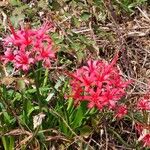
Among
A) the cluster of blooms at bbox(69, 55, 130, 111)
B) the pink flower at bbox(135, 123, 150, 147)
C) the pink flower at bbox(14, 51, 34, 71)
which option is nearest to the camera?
the pink flower at bbox(14, 51, 34, 71)

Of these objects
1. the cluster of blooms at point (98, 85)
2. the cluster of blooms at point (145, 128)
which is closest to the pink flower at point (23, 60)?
the cluster of blooms at point (98, 85)

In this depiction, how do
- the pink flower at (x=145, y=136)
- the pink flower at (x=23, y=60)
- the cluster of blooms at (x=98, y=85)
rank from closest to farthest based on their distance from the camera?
the pink flower at (x=23, y=60)
the cluster of blooms at (x=98, y=85)
the pink flower at (x=145, y=136)

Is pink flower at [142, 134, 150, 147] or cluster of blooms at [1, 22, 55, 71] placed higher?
cluster of blooms at [1, 22, 55, 71]

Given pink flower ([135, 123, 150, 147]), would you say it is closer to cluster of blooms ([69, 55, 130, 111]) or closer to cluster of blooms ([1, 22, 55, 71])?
cluster of blooms ([69, 55, 130, 111])

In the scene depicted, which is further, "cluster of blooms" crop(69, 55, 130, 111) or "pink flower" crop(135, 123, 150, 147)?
"pink flower" crop(135, 123, 150, 147)

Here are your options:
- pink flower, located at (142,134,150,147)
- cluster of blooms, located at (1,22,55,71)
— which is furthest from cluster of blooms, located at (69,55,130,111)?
pink flower, located at (142,134,150,147)

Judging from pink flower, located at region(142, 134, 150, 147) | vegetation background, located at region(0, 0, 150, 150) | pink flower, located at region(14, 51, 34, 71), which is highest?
pink flower, located at region(14, 51, 34, 71)

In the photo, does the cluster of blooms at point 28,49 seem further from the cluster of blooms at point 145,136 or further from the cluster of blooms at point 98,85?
the cluster of blooms at point 145,136

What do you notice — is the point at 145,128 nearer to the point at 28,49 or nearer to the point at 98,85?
the point at 98,85
